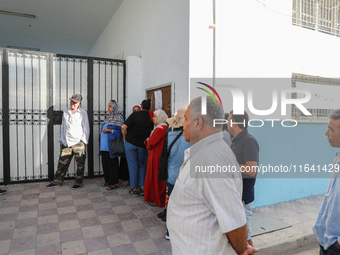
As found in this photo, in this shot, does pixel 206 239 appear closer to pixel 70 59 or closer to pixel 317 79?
pixel 317 79

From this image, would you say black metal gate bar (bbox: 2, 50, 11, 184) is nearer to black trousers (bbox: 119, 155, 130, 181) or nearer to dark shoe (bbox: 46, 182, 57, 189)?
dark shoe (bbox: 46, 182, 57, 189)

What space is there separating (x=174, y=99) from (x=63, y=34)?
767 cm

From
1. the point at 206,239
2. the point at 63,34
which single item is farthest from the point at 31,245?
the point at 63,34

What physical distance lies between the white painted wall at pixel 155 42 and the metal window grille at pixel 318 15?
7.50ft

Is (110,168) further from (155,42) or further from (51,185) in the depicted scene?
(155,42)

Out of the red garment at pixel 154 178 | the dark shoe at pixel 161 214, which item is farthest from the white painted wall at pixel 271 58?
the dark shoe at pixel 161 214

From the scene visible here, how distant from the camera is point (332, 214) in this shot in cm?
162

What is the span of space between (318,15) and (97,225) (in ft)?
18.2

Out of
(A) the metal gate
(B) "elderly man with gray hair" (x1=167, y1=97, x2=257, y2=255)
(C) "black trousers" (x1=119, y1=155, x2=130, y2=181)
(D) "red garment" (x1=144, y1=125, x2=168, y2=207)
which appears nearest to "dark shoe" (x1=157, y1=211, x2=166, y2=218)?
(D) "red garment" (x1=144, y1=125, x2=168, y2=207)

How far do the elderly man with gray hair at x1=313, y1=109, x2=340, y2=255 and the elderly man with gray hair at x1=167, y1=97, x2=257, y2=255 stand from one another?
2.17ft

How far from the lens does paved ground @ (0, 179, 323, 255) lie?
113 inches

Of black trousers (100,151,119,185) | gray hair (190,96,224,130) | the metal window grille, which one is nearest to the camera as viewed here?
gray hair (190,96,224,130)

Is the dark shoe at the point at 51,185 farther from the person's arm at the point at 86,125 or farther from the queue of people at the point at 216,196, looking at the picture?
the queue of people at the point at 216,196

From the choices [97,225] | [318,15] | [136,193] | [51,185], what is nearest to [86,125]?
[51,185]
